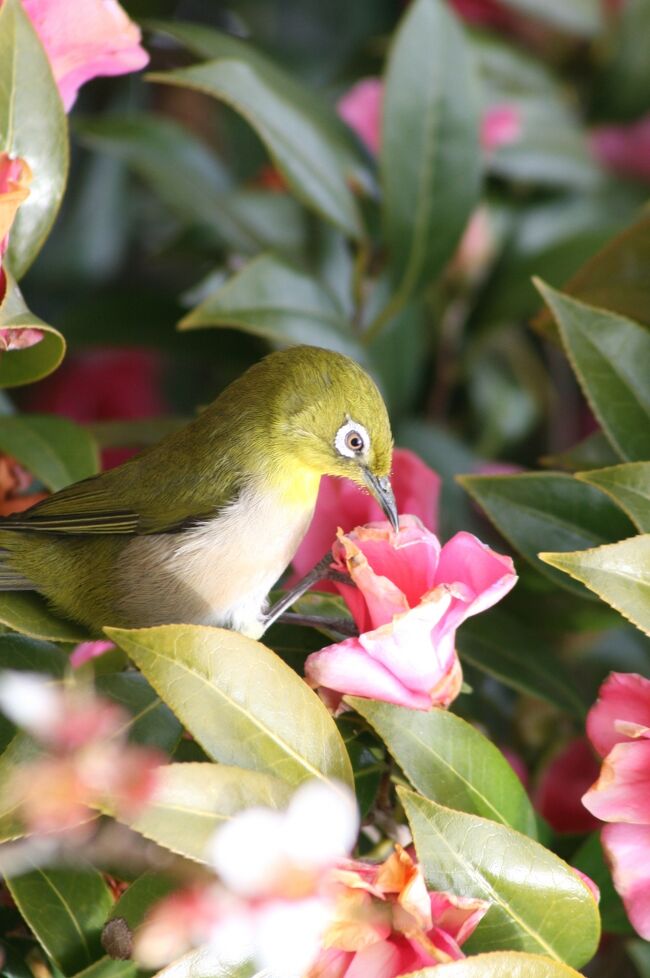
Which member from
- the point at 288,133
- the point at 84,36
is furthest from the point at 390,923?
the point at 288,133

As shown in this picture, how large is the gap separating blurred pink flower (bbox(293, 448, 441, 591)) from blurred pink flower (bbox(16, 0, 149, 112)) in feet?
0.97

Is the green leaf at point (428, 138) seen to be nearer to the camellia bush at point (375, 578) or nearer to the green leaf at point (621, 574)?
the camellia bush at point (375, 578)

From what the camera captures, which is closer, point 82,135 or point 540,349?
point 82,135

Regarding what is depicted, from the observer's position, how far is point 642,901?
542 mm

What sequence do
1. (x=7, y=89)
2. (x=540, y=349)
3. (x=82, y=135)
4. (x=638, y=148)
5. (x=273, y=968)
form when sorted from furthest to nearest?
(x=540, y=349) → (x=638, y=148) → (x=82, y=135) → (x=7, y=89) → (x=273, y=968)

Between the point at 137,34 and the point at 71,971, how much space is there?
0.52 m

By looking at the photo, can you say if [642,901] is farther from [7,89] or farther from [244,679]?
[7,89]

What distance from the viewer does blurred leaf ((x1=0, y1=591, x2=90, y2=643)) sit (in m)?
0.61

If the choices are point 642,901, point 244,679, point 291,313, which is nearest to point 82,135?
point 291,313

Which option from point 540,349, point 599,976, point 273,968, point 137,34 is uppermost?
point 137,34

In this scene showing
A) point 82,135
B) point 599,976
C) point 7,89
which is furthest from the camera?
point 82,135

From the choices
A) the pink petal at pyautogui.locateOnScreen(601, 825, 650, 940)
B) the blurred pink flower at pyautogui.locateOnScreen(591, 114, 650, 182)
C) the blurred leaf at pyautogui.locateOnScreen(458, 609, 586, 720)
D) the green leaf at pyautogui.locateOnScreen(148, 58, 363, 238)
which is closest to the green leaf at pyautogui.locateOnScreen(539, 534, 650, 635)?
the pink petal at pyautogui.locateOnScreen(601, 825, 650, 940)

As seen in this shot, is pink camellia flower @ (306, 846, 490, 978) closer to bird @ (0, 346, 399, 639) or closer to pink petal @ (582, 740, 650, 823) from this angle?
pink petal @ (582, 740, 650, 823)

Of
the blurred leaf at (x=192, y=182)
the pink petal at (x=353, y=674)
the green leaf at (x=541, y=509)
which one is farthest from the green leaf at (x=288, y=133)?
the pink petal at (x=353, y=674)
